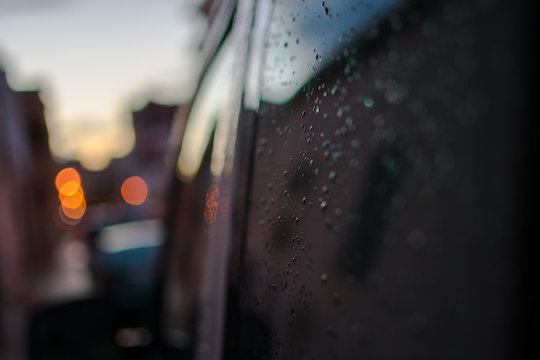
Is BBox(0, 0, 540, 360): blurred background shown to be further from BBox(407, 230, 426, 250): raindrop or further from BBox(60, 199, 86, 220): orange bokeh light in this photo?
BBox(60, 199, 86, 220): orange bokeh light

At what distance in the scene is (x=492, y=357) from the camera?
0.43 meters

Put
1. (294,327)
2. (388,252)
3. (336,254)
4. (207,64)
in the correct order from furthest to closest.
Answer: (207,64) < (294,327) < (336,254) < (388,252)

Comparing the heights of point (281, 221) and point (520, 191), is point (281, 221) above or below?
below

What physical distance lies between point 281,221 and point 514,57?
59cm

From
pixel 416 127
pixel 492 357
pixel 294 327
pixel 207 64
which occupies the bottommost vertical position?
pixel 294 327

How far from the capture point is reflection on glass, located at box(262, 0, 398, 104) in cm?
71

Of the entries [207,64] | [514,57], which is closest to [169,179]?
[207,64]

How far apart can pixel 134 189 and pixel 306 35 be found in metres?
50.4

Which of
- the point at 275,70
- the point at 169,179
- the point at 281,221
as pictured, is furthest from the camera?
the point at 169,179

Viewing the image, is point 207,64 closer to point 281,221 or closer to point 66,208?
point 281,221

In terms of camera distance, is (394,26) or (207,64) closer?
(394,26)

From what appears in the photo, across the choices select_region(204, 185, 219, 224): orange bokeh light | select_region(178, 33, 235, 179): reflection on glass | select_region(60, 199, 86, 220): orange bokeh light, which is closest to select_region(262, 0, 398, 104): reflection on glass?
select_region(178, 33, 235, 179): reflection on glass

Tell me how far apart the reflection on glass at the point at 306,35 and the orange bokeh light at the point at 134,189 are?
48.8 metres

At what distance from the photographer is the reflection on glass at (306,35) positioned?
2.34 feet
